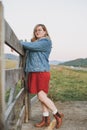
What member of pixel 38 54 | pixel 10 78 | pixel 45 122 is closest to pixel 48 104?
pixel 45 122

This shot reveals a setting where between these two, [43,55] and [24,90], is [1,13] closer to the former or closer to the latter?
[43,55]

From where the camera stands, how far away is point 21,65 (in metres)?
6.57

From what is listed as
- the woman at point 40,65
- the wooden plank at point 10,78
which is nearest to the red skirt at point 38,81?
the woman at point 40,65

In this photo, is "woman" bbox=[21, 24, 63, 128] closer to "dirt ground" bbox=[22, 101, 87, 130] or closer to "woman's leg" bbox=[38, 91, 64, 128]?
"woman's leg" bbox=[38, 91, 64, 128]

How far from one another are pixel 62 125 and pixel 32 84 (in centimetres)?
85

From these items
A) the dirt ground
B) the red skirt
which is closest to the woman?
the red skirt

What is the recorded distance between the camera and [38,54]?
248 inches

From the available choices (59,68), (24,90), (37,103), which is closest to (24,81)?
(24,90)

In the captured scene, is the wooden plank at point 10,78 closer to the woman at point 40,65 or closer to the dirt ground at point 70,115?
the woman at point 40,65

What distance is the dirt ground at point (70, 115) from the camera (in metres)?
6.43

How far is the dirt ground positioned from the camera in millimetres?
6428

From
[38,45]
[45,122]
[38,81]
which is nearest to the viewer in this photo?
[38,45]

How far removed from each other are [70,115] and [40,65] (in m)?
1.72

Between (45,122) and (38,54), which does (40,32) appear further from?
(45,122)
